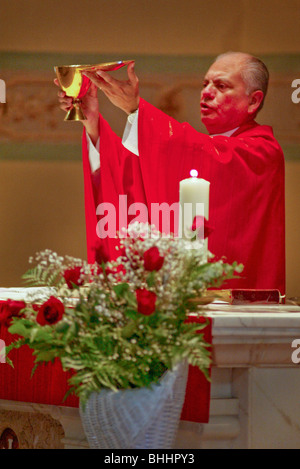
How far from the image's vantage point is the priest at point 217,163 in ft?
10.7

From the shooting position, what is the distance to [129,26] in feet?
15.6

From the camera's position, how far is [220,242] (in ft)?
11.0

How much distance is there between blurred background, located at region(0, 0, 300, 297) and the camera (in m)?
4.69

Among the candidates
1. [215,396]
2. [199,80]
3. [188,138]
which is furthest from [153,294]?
[199,80]

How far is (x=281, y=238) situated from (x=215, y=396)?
151 centimetres

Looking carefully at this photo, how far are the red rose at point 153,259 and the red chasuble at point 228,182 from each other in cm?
145

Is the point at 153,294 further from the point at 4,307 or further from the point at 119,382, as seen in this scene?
the point at 4,307

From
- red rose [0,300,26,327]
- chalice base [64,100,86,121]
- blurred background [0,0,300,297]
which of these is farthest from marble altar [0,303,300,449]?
blurred background [0,0,300,297]

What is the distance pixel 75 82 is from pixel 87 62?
1.74m

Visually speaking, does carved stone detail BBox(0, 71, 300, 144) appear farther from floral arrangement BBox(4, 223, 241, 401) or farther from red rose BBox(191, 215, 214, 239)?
floral arrangement BBox(4, 223, 241, 401)

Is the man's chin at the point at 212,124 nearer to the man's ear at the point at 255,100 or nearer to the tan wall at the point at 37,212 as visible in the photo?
the man's ear at the point at 255,100
